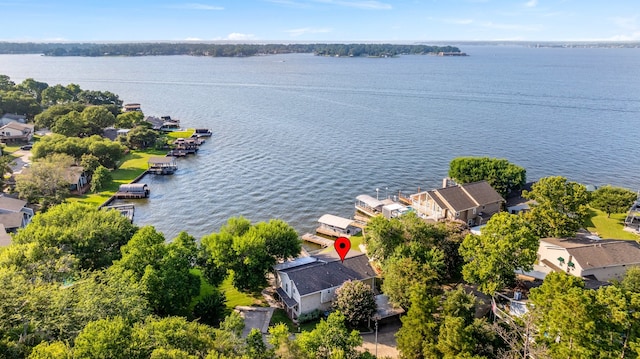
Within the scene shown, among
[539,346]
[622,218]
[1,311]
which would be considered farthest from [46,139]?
[622,218]

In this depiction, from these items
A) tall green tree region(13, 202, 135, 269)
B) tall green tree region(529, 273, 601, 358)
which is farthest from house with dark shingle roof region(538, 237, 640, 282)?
tall green tree region(13, 202, 135, 269)

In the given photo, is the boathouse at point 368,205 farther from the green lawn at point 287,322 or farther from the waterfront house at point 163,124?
the waterfront house at point 163,124

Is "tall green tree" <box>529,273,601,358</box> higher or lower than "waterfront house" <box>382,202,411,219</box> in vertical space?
higher

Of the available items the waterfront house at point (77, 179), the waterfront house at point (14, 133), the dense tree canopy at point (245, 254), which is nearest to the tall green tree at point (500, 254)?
the dense tree canopy at point (245, 254)

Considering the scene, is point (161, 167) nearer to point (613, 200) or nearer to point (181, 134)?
point (181, 134)

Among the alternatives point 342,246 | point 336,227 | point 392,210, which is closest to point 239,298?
point 342,246

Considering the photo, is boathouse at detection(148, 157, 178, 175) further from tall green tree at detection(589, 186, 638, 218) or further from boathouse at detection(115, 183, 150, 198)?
tall green tree at detection(589, 186, 638, 218)
